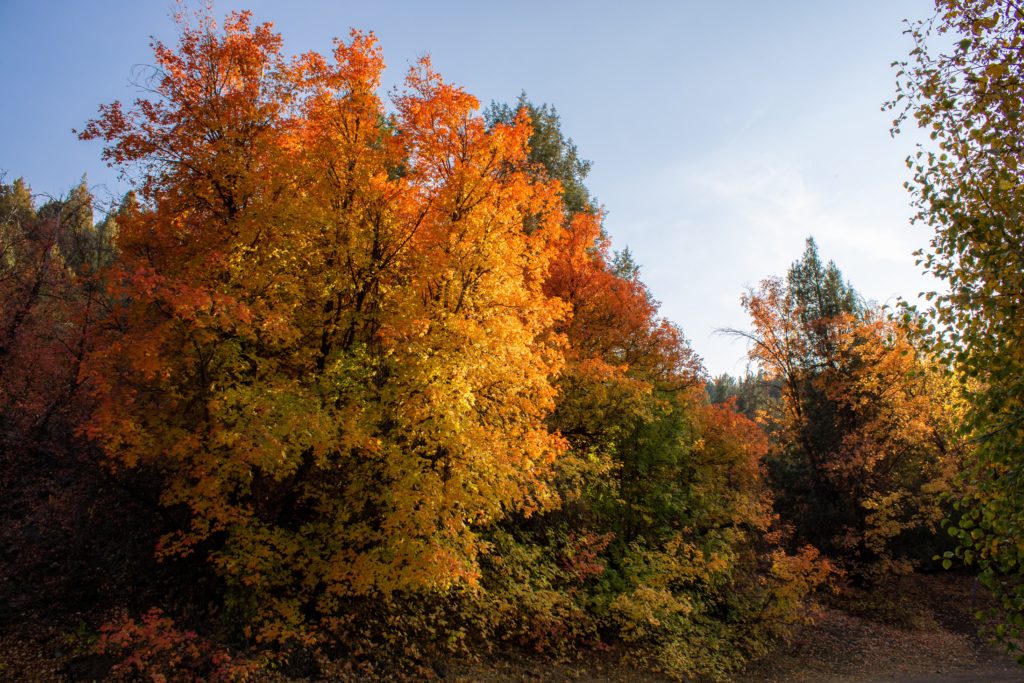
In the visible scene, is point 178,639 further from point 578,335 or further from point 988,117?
point 578,335

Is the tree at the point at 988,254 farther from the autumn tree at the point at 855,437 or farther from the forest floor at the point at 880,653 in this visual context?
the autumn tree at the point at 855,437

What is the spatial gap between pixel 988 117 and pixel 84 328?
19449 millimetres

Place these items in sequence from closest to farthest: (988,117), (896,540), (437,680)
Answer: (988,117)
(437,680)
(896,540)

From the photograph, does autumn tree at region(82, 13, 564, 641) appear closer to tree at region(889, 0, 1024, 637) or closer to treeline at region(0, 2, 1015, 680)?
treeline at region(0, 2, 1015, 680)

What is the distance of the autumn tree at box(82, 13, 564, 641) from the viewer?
33.8 ft

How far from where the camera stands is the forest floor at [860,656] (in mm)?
10156

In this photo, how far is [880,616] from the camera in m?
23.1

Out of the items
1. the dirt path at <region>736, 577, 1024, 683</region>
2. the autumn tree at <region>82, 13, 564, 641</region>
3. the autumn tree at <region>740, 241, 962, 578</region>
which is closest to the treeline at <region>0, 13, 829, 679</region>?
the autumn tree at <region>82, 13, 564, 641</region>

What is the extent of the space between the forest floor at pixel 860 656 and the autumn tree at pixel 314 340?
2.82 m

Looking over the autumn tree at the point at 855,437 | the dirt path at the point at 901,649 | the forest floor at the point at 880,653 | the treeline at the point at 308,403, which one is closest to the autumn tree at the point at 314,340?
the treeline at the point at 308,403

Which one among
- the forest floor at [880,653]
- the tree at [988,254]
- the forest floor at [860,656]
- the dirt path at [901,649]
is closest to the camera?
the tree at [988,254]

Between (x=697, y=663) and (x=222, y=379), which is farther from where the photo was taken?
(x=697, y=663)

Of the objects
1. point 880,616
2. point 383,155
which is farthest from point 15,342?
point 880,616

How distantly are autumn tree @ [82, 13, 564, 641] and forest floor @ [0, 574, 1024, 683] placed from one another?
2822mm
